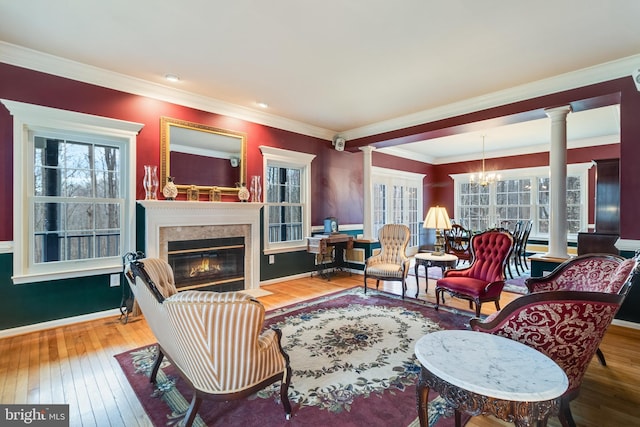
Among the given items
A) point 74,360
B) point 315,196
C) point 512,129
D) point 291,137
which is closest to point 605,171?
point 512,129

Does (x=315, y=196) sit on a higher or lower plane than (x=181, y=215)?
higher

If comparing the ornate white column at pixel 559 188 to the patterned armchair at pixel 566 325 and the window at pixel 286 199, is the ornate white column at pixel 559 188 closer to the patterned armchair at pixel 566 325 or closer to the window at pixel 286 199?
the patterned armchair at pixel 566 325

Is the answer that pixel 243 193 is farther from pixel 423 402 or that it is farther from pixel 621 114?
pixel 621 114

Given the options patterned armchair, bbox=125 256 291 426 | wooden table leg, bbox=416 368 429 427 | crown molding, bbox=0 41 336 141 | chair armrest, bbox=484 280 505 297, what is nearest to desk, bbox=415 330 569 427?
wooden table leg, bbox=416 368 429 427

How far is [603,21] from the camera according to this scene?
2.61 meters

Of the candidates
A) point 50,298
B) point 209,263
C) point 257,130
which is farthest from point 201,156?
point 50,298

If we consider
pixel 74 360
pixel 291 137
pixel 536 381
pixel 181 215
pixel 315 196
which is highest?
pixel 291 137

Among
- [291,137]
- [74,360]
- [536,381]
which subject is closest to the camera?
[536,381]

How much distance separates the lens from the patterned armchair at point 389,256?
4500 mm

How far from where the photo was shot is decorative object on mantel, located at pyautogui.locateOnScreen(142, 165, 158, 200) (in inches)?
151

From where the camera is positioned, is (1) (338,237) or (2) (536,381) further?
(1) (338,237)

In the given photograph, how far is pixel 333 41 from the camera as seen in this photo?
9.61 ft

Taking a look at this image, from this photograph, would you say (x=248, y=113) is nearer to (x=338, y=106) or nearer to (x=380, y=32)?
(x=338, y=106)

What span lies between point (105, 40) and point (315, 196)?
3.84 meters
